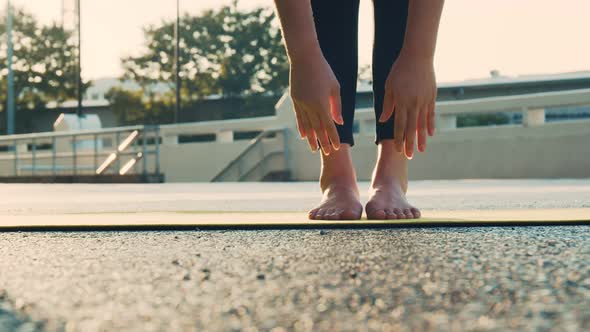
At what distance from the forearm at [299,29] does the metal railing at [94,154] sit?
42.8 ft

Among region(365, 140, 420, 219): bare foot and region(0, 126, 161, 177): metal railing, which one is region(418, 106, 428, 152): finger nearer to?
region(365, 140, 420, 219): bare foot

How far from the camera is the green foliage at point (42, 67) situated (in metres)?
44.3

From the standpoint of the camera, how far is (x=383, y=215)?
3.08 m

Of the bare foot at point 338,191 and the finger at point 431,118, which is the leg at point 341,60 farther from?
the finger at point 431,118

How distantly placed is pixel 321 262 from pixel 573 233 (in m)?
0.90

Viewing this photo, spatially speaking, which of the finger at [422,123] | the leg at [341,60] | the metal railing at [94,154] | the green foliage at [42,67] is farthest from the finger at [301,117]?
the green foliage at [42,67]

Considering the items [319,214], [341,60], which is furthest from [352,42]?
[319,214]

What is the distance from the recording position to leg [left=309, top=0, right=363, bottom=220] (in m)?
3.31

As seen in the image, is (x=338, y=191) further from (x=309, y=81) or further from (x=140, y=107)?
(x=140, y=107)

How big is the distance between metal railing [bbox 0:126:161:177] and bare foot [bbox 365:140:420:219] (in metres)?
12.5

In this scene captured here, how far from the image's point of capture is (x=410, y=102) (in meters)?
2.65

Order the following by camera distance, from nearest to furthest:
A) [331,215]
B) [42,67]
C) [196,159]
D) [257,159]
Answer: [331,215] < [257,159] < [196,159] < [42,67]

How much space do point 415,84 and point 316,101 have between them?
292 mm

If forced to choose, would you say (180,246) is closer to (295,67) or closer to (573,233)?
(295,67)
